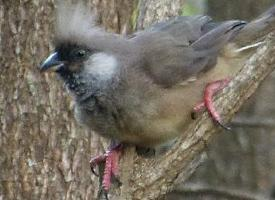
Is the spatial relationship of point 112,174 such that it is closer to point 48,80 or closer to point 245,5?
point 48,80

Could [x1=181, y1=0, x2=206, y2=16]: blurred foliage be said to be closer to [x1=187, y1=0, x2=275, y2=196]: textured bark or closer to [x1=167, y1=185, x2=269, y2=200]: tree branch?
[x1=187, y1=0, x2=275, y2=196]: textured bark

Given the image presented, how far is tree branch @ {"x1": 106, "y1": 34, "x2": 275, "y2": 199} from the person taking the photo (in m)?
5.96

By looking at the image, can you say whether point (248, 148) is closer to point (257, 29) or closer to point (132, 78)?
point (257, 29)

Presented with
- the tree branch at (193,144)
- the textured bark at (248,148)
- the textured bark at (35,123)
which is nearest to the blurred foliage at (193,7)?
the textured bark at (248,148)

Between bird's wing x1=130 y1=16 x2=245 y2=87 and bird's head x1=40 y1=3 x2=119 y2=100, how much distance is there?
256 millimetres

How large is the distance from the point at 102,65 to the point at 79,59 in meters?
0.15

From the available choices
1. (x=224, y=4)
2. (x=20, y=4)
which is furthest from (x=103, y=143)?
(x=224, y=4)

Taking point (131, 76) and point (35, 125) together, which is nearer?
point (131, 76)

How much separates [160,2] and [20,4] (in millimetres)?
1412

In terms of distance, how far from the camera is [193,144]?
6.07m

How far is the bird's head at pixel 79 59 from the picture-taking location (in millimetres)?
6555

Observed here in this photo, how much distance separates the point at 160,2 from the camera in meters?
7.18

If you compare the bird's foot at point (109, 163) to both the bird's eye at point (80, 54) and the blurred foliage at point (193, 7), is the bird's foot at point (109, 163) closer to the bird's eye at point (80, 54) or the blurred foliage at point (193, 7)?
the bird's eye at point (80, 54)

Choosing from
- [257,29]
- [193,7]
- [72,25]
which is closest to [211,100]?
[257,29]
